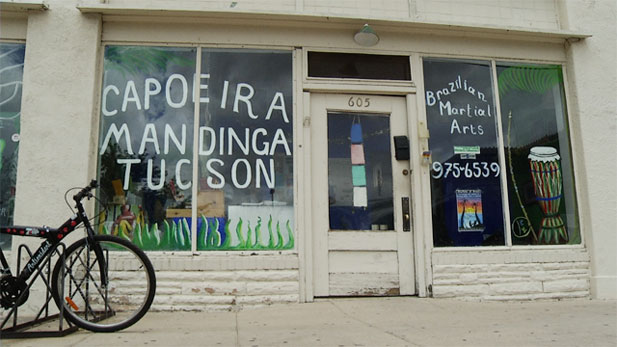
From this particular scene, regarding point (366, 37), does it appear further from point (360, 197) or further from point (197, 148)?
point (197, 148)

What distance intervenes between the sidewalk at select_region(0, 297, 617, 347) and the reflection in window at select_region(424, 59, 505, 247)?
920 millimetres

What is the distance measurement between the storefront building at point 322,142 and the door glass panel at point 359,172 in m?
0.02

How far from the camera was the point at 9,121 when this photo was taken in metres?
5.27

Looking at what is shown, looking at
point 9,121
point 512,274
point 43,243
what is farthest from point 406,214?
point 9,121

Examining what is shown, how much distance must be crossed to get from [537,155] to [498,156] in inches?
22.4

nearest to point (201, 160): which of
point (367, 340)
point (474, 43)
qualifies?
point (367, 340)

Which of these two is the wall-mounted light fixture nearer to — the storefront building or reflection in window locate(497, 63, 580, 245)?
the storefront building

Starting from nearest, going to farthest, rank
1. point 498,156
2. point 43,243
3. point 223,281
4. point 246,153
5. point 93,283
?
point 43,243 → point 93,283 → point 223,281 → point 246,153 → point 498,156

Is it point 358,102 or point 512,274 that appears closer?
point 512,274

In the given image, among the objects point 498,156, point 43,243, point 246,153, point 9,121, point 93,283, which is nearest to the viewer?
point 43,243

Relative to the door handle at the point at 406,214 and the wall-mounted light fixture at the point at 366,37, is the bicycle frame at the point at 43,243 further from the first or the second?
the wall-mounted light fixture at the point at 366,37

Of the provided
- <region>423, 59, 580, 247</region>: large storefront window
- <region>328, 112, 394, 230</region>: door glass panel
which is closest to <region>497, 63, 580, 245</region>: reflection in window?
<region>423, 59, 580, 247</region>: large storefront window

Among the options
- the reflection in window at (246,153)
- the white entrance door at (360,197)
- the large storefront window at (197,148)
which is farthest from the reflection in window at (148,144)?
the white entrance door at (360,197)

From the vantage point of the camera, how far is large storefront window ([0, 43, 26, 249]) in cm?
513
